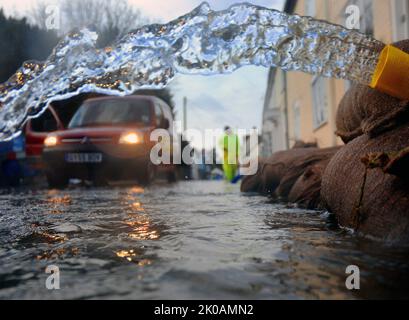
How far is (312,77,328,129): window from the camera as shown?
1049cm

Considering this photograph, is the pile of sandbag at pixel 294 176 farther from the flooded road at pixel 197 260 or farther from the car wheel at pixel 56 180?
the car wheel at pixel 56 180

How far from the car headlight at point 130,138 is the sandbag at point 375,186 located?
5260 millimetres

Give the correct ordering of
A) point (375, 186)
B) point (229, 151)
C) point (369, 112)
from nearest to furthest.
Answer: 1. point (375, 186)
2. point (369, 112)
3. point (229, 151)

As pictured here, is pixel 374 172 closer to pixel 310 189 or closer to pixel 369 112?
pixel 369 112

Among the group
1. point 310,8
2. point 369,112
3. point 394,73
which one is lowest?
point 369,112

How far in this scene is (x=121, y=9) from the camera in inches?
870

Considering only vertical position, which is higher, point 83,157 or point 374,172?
point 374,172

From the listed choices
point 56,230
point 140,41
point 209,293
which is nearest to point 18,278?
point 209,293

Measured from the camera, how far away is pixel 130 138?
7.42 m

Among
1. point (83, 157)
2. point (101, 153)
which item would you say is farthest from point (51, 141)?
point (101, 153)

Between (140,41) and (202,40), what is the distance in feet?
1.55

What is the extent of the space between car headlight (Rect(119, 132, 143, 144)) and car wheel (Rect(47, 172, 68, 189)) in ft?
4.13

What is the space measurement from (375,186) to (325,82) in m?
8.41
